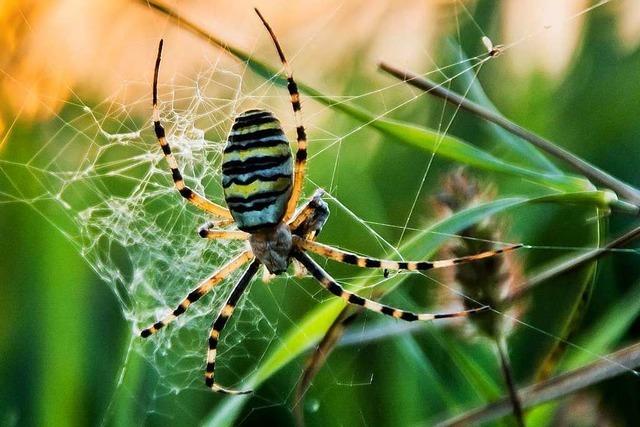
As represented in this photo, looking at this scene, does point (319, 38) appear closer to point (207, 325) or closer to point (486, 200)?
point (207, 325)

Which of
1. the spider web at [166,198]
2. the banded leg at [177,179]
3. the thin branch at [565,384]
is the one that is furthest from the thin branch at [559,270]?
the banded leg at [177,179]

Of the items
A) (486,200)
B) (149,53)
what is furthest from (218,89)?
(486,200)

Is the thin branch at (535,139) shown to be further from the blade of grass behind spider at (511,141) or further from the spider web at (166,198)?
the spider web at (166,198)

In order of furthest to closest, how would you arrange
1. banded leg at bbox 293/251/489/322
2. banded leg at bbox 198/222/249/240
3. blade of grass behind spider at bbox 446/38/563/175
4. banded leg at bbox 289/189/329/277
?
banded leg at bbox 198/222/249/240
banded leg at bbox 289/189/329/277
banded leg at bbox 293/251/489/322
blade of grass behind spider at bbox 446/38/563/175

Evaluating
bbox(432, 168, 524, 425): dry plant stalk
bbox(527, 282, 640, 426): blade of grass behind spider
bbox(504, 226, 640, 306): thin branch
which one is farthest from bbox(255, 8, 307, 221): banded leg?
bbox(527, 282, 640, 426): blade of grass behind spider

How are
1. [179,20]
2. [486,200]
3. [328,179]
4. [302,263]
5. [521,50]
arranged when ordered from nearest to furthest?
[486,200] → [179,20] → [302,263] → [328,179] → [521,50]

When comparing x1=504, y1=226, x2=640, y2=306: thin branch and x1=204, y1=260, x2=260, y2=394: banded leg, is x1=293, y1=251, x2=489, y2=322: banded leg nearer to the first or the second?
x1=504, y1=226, x2=640, y2=306: thin branch

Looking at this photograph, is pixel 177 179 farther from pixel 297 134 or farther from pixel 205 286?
pixel 205 286
